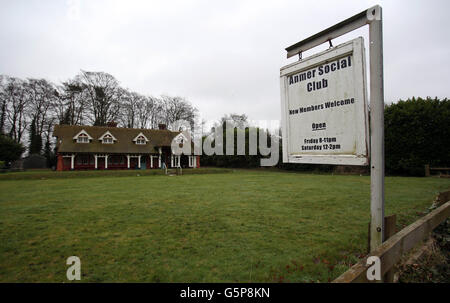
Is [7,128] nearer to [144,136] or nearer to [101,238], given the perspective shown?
[144,136]

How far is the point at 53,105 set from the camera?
38125 mm

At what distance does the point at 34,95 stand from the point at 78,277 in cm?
4630

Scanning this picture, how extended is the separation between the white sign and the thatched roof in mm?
33508

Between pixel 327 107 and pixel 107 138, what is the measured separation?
35.4 metres

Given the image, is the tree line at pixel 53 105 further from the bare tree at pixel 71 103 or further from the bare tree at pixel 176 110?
the bare tree at pixel 176 110

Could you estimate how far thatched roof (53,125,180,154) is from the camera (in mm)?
30141

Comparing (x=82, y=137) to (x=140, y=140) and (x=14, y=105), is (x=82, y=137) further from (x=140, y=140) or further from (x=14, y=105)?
(x=14, y=105)

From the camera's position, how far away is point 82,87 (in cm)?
3803

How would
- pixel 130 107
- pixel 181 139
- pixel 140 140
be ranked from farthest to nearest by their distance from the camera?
pixel 130 107 → pixel 140 140 → pixel 181 139

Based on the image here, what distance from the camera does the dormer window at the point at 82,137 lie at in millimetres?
30819

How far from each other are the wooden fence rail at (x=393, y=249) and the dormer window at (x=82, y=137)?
118ft

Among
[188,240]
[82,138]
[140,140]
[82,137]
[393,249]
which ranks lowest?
[188,240]

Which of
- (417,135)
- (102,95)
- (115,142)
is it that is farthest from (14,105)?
(417,135)
